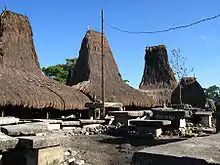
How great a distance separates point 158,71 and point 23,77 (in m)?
15.6

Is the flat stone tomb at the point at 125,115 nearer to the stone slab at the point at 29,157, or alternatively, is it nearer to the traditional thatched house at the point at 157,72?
the stone slab at the point at 29,157

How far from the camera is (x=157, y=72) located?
2759cm

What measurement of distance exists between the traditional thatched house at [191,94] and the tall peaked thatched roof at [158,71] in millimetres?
1506

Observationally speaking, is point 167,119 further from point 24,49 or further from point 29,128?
point 24,49

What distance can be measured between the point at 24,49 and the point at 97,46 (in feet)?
21.4

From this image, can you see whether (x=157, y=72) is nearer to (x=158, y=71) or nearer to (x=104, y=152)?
(x=158, y=71)

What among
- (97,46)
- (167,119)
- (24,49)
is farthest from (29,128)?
(97,46)

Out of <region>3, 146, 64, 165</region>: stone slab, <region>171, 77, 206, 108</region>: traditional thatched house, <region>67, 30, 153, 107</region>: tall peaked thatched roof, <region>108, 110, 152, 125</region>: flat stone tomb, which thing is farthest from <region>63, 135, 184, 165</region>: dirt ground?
<region>171, 77, 206, 108</region>: traditional thatched house

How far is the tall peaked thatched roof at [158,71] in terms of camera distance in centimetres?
2734

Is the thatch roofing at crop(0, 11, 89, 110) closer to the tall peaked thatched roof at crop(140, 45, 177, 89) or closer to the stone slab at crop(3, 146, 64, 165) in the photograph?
the stone slab at crop(3, 146, 64, 165)

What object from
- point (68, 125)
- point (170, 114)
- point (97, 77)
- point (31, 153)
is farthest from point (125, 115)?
point (97, 77)

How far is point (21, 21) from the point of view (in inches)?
719

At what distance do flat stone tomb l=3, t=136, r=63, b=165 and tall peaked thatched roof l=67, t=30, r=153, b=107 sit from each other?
15652 millimetres

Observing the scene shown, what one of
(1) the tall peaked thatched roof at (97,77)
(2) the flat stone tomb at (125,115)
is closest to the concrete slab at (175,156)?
(2) the flat stone tomb at (125,115)
